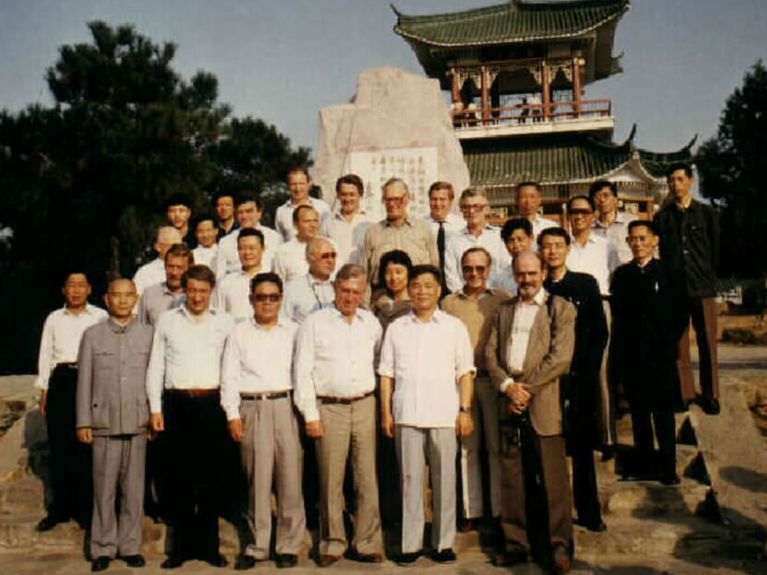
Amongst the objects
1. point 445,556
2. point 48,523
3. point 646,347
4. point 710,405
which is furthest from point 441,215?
point 48,523

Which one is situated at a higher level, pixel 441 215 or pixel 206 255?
pixel 441 215

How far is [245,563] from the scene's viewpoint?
13.5 feet

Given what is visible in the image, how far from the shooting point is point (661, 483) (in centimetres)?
464

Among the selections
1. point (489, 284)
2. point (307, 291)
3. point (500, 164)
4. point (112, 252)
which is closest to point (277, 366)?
point (307, 291)

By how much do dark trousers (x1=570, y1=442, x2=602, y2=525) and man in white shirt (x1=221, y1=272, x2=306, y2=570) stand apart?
1.52m

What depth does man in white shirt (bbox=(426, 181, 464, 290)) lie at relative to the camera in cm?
555

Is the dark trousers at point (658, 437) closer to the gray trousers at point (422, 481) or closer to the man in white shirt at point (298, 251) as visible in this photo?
the gray trousers at point (422, 481)

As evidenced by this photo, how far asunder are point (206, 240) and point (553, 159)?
15.5m

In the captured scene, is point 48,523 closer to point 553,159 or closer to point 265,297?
point 265,297

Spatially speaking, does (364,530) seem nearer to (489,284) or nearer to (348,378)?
(348,378)

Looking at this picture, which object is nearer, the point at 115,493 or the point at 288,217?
the point at 115,493

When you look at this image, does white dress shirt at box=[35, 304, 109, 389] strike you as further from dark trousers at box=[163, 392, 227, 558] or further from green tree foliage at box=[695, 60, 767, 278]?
green tree foliage at box=[695, 60, 767, 278]

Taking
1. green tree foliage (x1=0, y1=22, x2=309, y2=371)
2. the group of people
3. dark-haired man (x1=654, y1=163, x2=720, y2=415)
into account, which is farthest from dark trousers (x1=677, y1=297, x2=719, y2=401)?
green tree foliage (x1=0, y1=22, x2=309, y2=371)

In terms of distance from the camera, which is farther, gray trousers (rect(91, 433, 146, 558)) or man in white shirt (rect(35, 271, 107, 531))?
man in white shirt (rect(35, 271, 107, 531))
